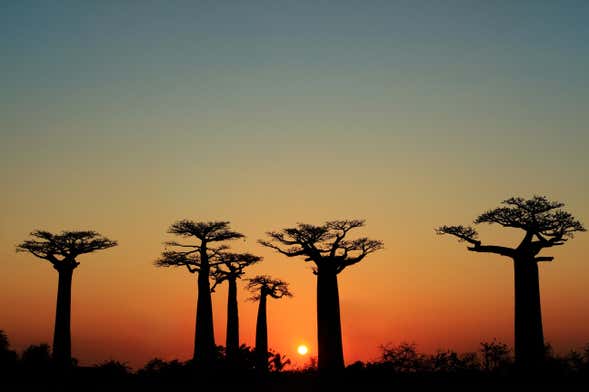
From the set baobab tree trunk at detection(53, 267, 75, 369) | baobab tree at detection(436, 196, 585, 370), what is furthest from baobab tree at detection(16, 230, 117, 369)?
baobab tree at detection(436, 196, 585, 370)

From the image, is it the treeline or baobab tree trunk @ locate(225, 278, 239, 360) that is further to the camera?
baobab tree trunk @ locate(225, 278, 239, 360)

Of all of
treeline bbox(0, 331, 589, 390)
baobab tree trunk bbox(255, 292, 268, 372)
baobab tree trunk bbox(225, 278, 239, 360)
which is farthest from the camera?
baobab tree trunk bbox(225, 278, 239, 360)

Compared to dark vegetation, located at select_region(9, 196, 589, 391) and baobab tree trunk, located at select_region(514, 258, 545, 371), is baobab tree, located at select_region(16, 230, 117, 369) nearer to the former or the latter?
dark vegetation, located at select_region(9, 196, 589, 391)

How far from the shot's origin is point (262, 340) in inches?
1709

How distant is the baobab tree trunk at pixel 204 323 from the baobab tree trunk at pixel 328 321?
21.7 feet

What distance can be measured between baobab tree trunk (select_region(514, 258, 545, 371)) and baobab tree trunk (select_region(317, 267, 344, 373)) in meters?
7.94

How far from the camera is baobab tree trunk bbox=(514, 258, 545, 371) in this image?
29.0m

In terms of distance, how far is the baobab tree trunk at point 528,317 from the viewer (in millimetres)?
28984

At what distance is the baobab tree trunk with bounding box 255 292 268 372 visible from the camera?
42.8 meters

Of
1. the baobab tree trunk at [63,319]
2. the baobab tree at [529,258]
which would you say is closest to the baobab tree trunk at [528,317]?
the baobab tree at [529,258]

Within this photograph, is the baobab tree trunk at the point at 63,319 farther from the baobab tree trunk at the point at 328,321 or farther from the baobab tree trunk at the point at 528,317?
the baobab tree trunk at the point at 528,317

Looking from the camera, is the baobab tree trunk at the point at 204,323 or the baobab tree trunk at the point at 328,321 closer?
the baobab tree trunk at the point at 328,321

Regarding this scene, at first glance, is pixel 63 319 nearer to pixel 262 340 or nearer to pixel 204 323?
pixel 204 323

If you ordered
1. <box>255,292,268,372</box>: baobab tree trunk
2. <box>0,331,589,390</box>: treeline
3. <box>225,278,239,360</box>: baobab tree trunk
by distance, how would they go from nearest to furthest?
<box>0,331,589,390</box>: treeline
<box>255,292,268,372</box>: baobab tree trunk
<box>225,278,239,360</box>: baobab tree trunk
